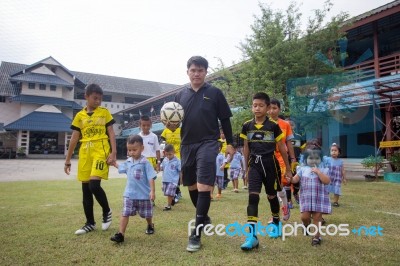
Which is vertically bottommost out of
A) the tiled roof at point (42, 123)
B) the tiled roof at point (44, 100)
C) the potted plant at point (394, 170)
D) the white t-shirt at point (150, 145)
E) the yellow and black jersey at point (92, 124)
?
the potted plant at point (394, 170)

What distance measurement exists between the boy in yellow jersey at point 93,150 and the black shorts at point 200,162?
1.07 metres

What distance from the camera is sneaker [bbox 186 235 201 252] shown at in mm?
3139

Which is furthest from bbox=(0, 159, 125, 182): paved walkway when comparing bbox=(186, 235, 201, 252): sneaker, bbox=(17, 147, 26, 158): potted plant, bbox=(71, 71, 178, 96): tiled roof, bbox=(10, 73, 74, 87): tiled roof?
bbox=(71, 71, 178, 96): tiled roof

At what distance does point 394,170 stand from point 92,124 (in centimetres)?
1232

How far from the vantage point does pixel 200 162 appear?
142 inches

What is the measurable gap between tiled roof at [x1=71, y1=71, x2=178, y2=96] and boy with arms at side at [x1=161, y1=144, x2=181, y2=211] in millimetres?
34507

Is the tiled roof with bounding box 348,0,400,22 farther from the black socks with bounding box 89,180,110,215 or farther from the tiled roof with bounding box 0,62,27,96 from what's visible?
the tiled roof with bounding box 0,62,27,96

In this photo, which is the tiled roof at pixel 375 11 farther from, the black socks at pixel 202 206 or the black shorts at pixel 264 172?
the black socks at pixel 202 206

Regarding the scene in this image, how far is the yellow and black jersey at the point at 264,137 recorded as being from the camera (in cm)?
382

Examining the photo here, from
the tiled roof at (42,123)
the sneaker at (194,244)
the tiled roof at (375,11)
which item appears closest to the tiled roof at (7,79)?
the tiled roof at (42,123)

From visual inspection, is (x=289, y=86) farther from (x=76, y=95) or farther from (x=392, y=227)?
(x=76, y=95)

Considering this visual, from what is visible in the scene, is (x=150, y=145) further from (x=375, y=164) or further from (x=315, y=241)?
(x=375, y=164)

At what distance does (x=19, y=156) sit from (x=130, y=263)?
3319cm

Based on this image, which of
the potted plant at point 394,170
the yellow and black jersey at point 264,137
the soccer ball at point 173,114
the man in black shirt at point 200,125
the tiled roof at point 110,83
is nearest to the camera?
the man in black shirt at point 200,125
